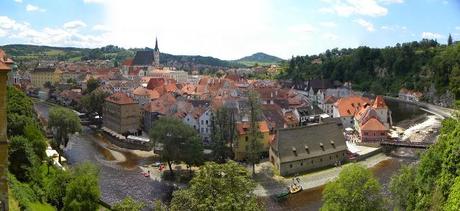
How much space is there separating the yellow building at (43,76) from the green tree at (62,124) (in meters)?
55.4

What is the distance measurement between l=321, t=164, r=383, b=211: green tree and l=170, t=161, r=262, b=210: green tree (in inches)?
224

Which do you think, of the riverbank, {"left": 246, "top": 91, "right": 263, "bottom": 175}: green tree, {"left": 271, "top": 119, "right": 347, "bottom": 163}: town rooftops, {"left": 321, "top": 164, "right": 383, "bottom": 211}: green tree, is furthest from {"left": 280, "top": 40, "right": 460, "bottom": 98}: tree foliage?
{"left": 321, "top": 164, "right": 383, "bottom": 211}: green tree

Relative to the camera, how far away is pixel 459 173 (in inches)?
615

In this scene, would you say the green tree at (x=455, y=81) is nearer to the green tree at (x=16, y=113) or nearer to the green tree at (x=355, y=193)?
the green tree at (x=355, y=193)

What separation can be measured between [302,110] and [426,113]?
2009cm

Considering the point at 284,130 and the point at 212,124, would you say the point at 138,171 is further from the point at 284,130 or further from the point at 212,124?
the point at 284,130

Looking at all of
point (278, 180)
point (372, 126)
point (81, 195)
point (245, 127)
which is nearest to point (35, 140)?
point (81, 195)

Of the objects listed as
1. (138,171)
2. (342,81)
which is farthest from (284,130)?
(342,81)

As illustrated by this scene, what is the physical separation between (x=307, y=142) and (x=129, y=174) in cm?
1132

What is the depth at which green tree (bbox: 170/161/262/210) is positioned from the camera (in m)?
12.0

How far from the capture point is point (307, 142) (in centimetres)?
3108

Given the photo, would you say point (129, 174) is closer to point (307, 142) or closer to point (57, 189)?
point (57, 189)

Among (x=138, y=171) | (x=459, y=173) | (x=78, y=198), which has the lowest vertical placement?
(x=138, y=171)

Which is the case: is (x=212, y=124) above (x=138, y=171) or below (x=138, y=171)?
above
